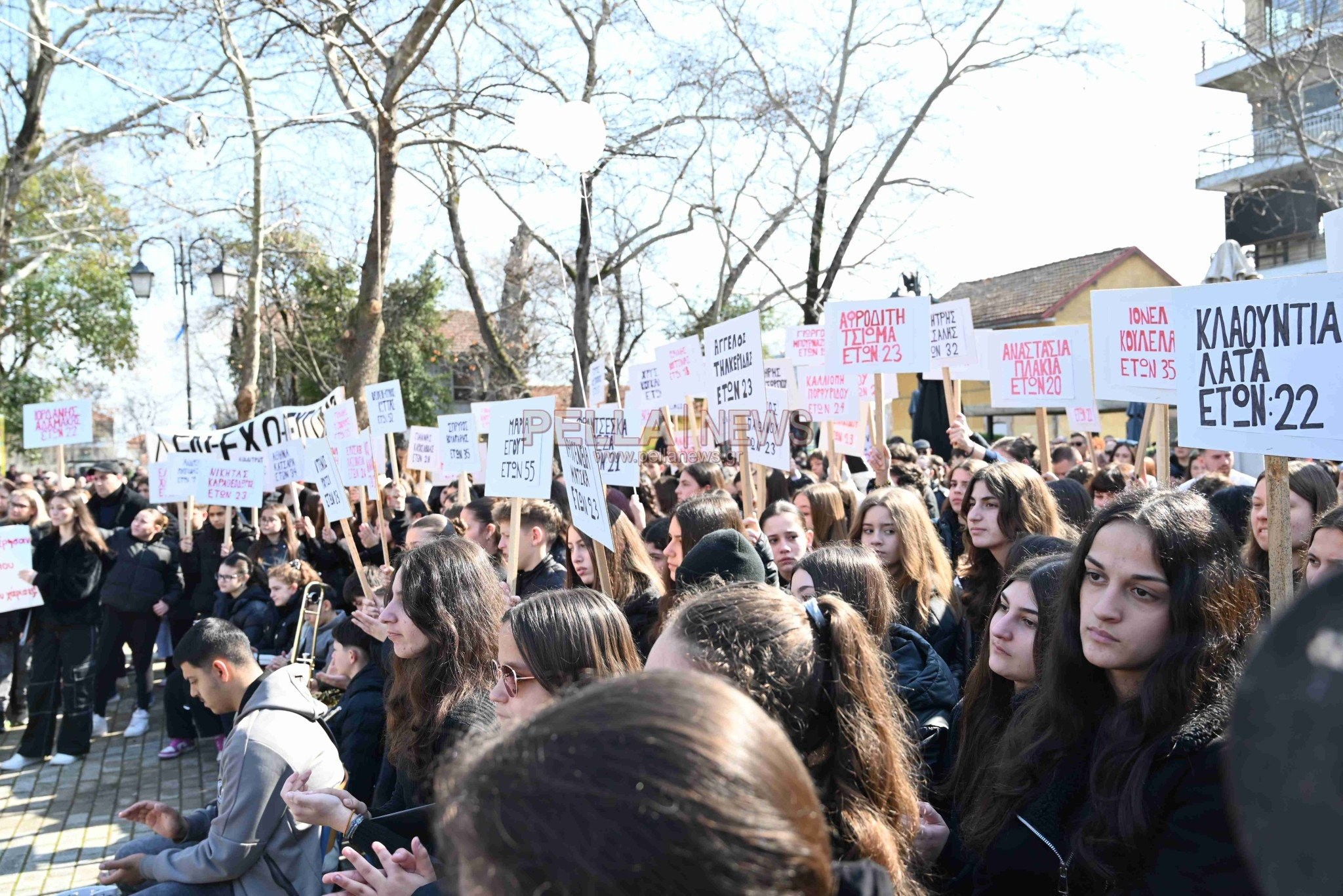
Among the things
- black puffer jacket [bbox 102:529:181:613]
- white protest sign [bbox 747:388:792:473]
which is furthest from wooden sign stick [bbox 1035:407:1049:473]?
A: black puffer jacket [bbox 102:529:181:613]

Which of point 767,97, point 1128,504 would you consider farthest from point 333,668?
point 767,97

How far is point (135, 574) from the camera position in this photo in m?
8.00

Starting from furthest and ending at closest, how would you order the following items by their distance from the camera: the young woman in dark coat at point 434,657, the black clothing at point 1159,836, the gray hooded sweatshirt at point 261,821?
the gray hooded sweatshirt at point 261,821 < the young woman in dark coat at point 434,657 < the black clothing at point 1159,836

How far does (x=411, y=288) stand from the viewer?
33781mm

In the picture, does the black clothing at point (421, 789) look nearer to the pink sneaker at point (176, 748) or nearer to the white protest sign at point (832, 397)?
the pink sneaker at point (176, 748)

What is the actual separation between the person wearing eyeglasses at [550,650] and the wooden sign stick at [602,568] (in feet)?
6.33

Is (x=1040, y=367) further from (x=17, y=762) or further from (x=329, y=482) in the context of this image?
(x=17, y=762)

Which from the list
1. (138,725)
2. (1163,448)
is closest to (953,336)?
(1163,448)

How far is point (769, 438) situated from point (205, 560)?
513 centimetres

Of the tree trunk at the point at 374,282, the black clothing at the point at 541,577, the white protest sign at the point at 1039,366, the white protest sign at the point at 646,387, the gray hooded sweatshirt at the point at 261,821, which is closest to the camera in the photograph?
the gray hooded sweatshirt at the point at 261,821

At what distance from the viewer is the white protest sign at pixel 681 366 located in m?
9.05

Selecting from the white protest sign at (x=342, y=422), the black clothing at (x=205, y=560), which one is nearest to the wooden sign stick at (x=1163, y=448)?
the white protest sign at (x=342, y=422)

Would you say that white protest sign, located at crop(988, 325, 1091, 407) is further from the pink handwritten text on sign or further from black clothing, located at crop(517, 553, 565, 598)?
black clothing, located at crop(517, 553, 565, 598)

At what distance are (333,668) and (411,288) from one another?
30681 millimetres
